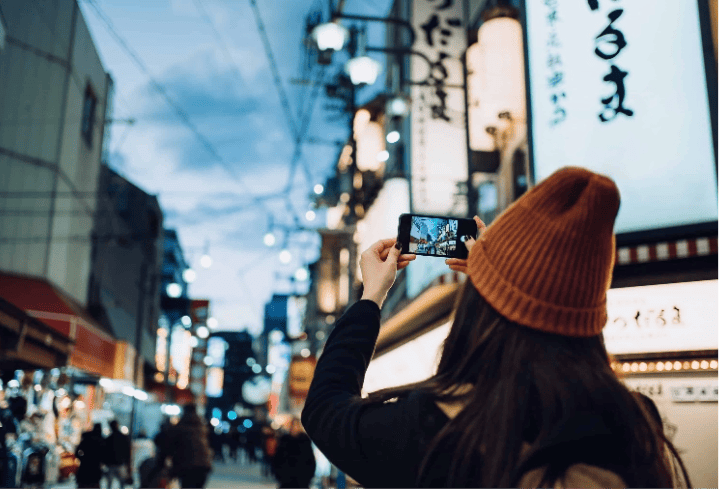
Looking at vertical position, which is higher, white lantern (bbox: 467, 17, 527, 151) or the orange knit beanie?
white lantern (bbox: 467, 17, 527, 151)

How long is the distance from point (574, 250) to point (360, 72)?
13.8 m

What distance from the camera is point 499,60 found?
33.4 ft

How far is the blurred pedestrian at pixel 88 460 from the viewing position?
43.0 feet

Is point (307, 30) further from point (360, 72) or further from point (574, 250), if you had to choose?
point (574, 250)

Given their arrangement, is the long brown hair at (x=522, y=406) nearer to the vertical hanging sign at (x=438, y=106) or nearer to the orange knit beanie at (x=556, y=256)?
the orange knit beanie at (x=556, y=256)

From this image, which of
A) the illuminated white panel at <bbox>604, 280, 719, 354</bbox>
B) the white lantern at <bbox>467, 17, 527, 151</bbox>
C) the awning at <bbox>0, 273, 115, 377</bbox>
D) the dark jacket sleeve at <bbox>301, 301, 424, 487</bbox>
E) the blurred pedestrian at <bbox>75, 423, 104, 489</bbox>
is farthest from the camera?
the awning at <bbox>0, 273, 115, 377</bbox>

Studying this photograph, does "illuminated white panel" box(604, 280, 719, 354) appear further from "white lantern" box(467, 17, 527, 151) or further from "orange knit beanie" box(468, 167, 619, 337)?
"orange knit beanie" box(468, 167, 619, 337)

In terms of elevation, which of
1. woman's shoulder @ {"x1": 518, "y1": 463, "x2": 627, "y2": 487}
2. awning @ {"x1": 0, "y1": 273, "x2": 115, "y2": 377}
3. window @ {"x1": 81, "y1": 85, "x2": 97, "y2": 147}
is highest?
window @ {"x1": 81, "y1": 85, "x2": 97, "y2": 147}

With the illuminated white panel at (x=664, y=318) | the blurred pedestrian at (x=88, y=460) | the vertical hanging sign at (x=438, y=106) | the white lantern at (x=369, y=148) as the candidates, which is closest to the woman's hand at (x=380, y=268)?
the illuminated white panel at (x=664, y=318)

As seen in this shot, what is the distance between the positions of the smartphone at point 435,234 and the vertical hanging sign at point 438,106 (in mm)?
11361

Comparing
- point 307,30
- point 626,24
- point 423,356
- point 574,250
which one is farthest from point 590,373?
point 307,30

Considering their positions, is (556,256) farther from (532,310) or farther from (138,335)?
(138,335)

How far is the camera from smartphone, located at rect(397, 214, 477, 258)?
6.97ft

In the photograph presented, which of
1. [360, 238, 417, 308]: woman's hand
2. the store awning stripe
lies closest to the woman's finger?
[360, 238, 417, 308]: woman's hand
